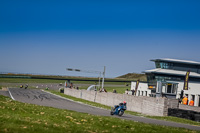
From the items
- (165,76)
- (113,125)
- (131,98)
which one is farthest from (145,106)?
(165,76)

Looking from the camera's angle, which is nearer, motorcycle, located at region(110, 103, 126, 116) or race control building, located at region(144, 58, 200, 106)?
motorcycle, located at region(110, 103, 126, 116)

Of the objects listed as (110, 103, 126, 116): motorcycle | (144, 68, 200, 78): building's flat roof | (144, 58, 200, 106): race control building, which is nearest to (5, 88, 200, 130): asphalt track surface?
(110, 103, 126, 116): motorcycle

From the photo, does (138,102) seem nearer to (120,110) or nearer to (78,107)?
(78,107)

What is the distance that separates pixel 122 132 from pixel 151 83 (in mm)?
59415

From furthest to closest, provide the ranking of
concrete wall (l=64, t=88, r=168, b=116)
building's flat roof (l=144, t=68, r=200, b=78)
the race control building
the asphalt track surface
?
building's flat roof (l=144, t=68, r=200, b=78), the race control building, concrete wall (l=64, t=88, r=168, b=116), the asphalt track surface

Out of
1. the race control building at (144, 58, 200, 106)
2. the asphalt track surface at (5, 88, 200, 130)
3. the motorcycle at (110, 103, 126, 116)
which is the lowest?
the asphalt track surface at (5, 88, 200, 130)

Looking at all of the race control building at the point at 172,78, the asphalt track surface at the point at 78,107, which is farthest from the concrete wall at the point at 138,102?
the race control building at the point at 172,78

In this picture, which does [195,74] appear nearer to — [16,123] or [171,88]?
[171,88]

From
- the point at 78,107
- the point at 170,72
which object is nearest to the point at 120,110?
the point at 78,107

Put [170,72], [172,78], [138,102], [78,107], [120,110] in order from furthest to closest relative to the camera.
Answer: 1. [170,72]
2. [172,78]
3. [78,107]
4. [138,102]
5. [120,110]

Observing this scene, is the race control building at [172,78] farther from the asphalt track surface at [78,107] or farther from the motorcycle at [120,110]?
the motorcycle at [120,110]

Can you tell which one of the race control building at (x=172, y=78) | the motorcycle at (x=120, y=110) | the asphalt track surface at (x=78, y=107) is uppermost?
the race control building at (x=172, y=78)

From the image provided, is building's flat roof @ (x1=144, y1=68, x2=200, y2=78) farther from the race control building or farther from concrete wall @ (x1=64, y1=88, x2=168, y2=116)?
concrete wall @ (x1=64, y1=88, x2=168, y2=116)

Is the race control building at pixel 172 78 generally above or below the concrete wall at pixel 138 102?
above
